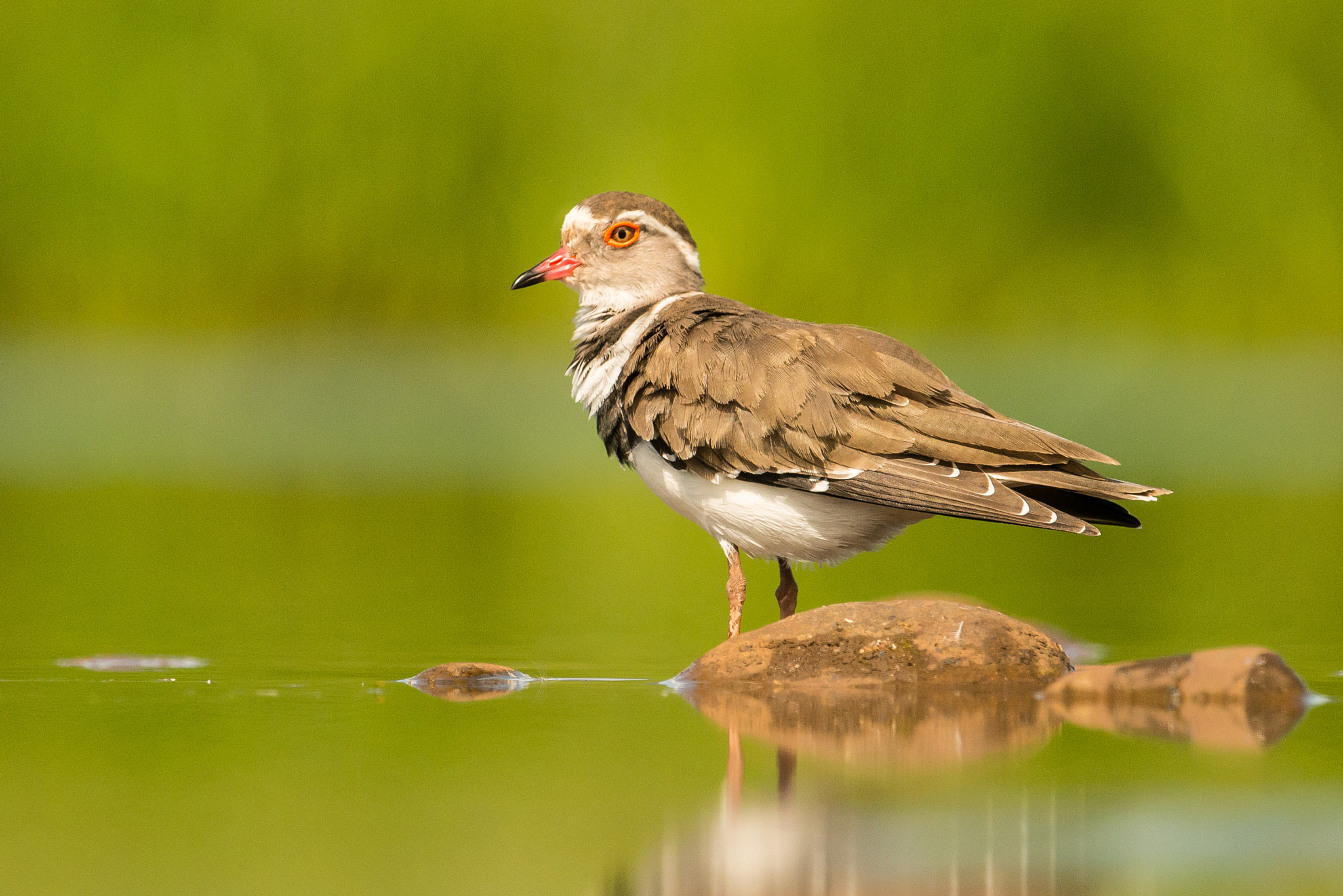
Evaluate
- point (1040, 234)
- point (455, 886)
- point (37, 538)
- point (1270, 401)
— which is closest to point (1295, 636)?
point (455, 886)

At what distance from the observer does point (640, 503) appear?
12094mm

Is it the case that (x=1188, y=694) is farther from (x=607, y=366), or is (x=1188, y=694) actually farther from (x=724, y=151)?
(x=724, y=151)

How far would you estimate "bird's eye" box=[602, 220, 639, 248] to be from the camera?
7277mm

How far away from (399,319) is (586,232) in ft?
35.6

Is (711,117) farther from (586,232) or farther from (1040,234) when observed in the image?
(586,232)

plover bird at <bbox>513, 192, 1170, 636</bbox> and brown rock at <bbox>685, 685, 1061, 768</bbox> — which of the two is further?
plover bird at <bbox>513, 192, 1170, 636</bbox>

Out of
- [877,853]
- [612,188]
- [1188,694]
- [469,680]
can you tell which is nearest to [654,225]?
[469,680]

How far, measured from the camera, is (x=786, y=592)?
6480 millimetres

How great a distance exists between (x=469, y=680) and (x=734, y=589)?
3.88ft

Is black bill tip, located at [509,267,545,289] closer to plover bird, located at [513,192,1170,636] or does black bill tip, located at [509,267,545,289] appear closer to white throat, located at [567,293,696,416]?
white throat, located at [567,293,696,416]

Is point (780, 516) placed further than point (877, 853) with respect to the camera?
Yes

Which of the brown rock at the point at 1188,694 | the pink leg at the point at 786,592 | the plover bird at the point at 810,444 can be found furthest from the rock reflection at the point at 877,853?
the pink leg at the point at 786,592

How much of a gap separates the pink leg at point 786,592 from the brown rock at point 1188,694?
1.48 metres

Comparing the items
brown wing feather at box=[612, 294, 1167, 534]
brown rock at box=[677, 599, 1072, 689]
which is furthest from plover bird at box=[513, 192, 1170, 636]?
brown rock at box=[677, 599, 1072, 689]
